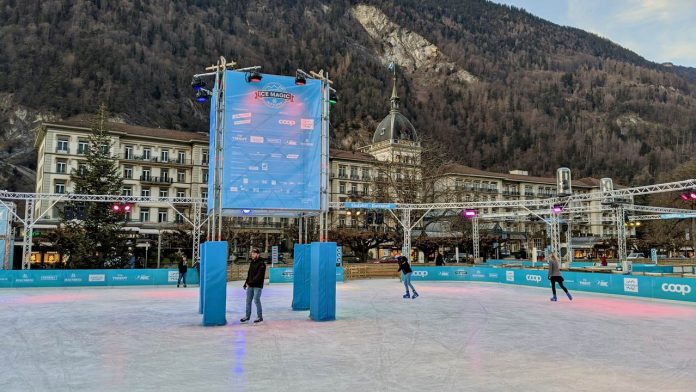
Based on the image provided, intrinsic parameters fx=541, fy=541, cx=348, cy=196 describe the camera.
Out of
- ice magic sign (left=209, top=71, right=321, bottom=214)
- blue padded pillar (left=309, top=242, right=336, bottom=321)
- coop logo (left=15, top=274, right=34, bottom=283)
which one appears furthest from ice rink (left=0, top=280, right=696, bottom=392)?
coop logo (left=15, top=274, right=34, bottom=283)

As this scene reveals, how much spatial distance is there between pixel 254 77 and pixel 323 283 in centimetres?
567

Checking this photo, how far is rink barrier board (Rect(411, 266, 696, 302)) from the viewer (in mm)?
19422

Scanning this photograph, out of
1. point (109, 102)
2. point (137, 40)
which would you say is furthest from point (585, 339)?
point (137, 40)

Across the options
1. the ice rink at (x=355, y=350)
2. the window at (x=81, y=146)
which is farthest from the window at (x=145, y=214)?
the ice rink at (x=355, y=350)

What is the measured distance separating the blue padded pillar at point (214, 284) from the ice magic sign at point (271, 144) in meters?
1.20

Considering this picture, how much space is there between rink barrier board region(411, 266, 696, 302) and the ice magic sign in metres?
13.8

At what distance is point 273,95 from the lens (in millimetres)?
14516

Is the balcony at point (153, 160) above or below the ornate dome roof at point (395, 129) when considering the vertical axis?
below

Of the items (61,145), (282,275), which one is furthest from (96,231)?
(61,145)

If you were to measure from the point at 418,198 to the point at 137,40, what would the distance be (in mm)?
147832

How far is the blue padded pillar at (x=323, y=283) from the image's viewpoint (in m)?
13.8

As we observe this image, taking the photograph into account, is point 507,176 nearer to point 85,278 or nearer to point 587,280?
point 587,280

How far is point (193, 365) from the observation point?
8.27 meters

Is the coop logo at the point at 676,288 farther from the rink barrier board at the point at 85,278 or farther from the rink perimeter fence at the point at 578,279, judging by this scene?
the rink barrier board at the point at 85,278
